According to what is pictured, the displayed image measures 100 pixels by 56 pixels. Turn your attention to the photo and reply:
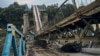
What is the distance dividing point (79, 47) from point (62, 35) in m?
1.83

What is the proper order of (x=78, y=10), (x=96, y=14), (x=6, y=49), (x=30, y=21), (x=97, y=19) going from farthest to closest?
1. (x=30, y=21)
2. (x=97, y=19)
3. (x=96, y=14)
4. (x=78, y=10)
5. (x=6, y=49)

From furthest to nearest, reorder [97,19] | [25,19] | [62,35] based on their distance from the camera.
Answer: [25,19] < [62,35] < [97,19]

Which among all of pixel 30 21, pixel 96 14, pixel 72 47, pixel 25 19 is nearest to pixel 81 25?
pixel 96 14

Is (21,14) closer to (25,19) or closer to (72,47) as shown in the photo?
(25,19)

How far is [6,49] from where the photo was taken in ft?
17.9

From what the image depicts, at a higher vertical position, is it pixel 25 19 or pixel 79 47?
pixel 25 19

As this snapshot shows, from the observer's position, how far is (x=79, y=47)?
21625mm

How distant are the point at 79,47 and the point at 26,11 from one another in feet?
139

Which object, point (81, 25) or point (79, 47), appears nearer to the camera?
point (81, 25)

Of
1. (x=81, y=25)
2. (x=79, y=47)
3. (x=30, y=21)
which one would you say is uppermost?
(x=30, y=21)

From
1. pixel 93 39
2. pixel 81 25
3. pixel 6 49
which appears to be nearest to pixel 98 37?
pixel 93 39

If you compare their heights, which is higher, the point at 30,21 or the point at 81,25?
the point at 30,21

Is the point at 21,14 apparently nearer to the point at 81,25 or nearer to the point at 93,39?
the point at 81,25

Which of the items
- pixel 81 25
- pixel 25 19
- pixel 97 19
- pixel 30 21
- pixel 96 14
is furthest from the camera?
pixel 30 21
